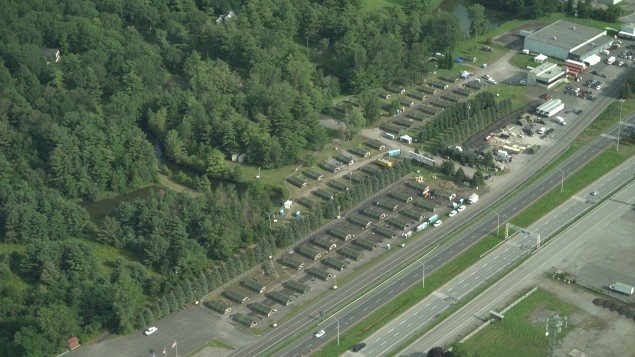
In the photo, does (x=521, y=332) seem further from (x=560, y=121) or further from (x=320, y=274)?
(x=560, y=121)

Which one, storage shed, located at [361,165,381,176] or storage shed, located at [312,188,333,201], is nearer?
storage shed, located at [312,188,333,201]

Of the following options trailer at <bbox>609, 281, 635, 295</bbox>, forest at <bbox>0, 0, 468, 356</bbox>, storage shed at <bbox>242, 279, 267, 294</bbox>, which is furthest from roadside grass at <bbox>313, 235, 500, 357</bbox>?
forest at <bbox>0, 0, 468, 356</bbox>

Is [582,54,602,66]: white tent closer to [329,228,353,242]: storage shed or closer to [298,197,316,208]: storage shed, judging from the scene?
[298,197,316,208]: storage shed

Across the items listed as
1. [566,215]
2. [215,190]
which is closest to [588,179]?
[566,215]

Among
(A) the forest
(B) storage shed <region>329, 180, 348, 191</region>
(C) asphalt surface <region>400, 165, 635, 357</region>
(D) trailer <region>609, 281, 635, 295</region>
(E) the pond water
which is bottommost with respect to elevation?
(D) trailer <region>609, 281, 635, 295</region>

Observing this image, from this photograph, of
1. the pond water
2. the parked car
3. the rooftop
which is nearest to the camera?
the parked car

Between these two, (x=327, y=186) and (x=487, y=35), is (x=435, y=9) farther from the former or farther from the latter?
(x=327, y=186)
